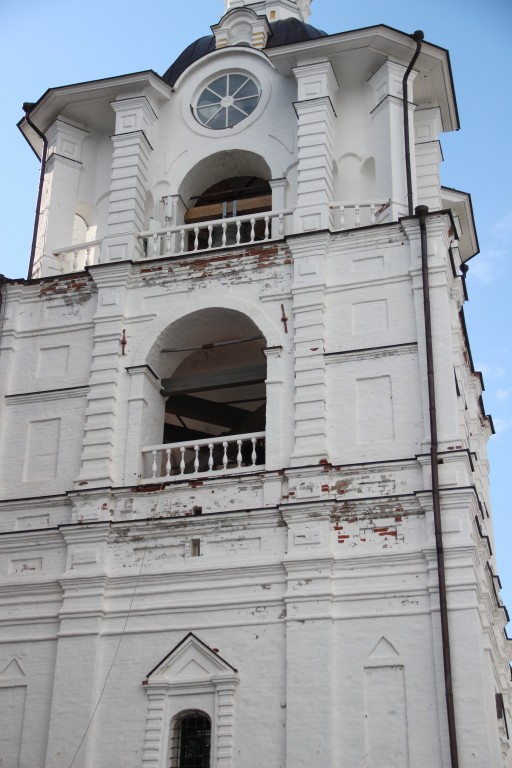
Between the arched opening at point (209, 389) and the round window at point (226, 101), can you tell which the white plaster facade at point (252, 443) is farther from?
the round window at point (226, 101)

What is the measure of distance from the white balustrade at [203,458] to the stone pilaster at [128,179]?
3.68 meters

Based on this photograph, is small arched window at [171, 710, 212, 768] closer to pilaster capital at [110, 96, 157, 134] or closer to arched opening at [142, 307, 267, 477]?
arched opening at [142, 307, 267, 477]

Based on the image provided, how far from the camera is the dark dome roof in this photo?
74.4ft

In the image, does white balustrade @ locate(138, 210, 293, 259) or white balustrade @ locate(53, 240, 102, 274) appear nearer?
white balustrade @ locate(138, 210, 293, 259)

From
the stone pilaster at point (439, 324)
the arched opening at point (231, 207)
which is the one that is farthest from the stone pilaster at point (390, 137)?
the arched opening at point (231, 207)

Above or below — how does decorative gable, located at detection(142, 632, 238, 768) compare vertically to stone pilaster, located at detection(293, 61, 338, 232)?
below

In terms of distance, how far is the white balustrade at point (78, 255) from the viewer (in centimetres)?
2067

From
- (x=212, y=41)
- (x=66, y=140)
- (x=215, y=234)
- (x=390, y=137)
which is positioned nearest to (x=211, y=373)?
(x=215, y=234)

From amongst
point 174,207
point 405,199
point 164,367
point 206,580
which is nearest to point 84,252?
point 174,207

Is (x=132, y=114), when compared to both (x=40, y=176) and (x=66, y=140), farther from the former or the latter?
(x=40, y=176)

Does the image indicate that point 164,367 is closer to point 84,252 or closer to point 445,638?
point 84,252

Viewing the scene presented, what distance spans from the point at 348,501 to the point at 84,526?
4046 millimetres

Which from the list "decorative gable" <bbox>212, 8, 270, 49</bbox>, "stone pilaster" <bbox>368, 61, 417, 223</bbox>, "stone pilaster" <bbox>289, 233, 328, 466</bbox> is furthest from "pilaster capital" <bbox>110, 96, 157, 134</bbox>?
"stone pilaster" <bbox>289, 233, 328, 466</bbox>

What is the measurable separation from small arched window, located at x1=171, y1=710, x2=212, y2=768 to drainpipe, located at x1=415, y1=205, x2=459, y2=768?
3.39 meters
